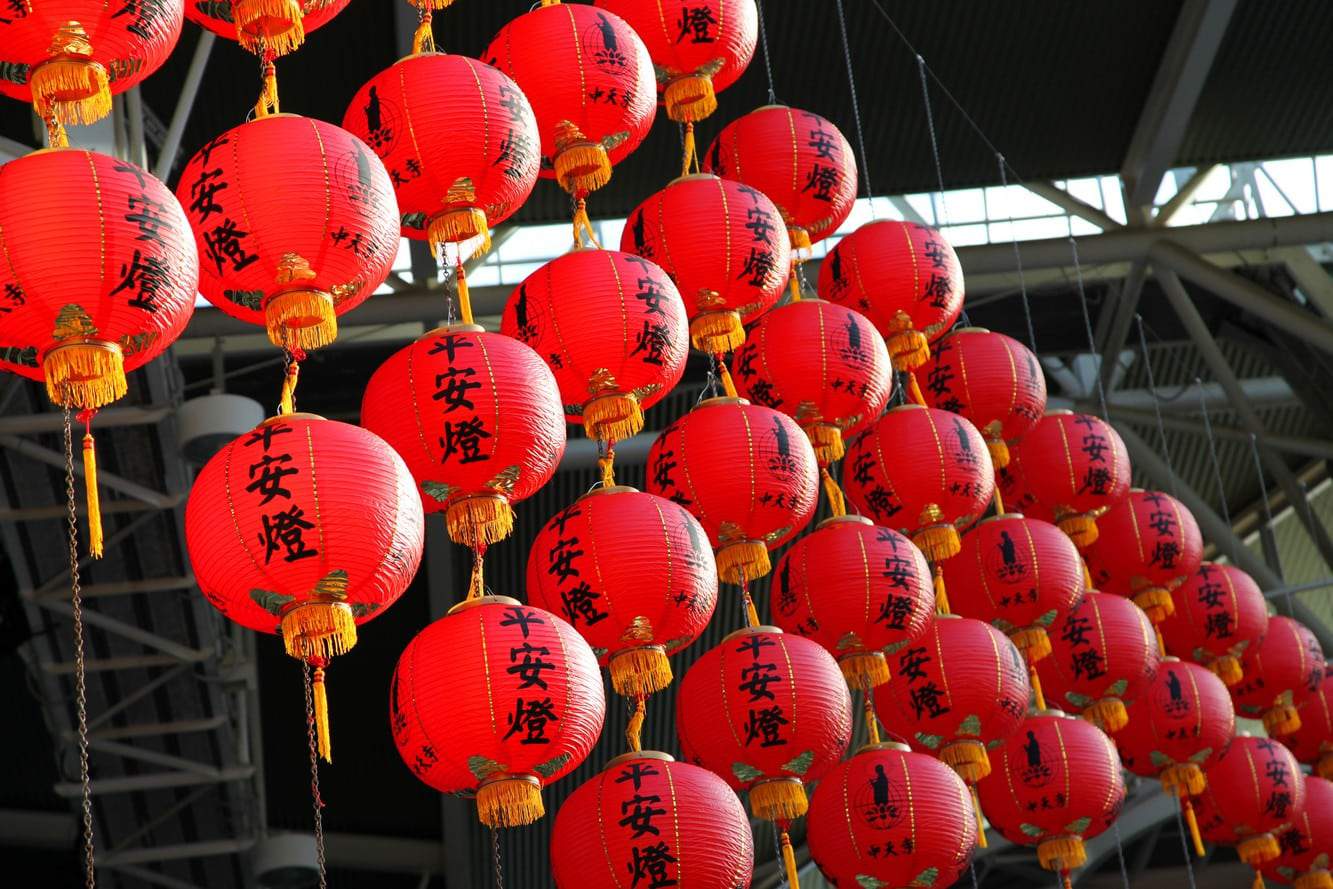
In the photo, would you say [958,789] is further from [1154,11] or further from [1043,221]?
[1043,221]

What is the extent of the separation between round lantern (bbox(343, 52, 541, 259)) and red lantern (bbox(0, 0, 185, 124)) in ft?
3.15

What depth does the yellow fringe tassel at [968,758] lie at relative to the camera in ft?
25.9

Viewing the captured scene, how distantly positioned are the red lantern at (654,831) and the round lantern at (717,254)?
1617 millimetres

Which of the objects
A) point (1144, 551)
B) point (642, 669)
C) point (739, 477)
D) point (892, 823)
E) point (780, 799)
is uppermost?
point (739, 477)

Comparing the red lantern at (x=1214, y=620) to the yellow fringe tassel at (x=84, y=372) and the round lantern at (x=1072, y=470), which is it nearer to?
the round lantern at (x=1072, y=470)

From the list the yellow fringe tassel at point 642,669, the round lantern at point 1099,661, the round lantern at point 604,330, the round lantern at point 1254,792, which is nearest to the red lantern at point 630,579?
the yellow fringe tassel at point 642,669

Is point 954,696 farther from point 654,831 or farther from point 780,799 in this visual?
point 654,831

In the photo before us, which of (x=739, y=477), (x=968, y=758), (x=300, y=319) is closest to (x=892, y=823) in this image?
(x=968, y=758)

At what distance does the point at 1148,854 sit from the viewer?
68.8ft

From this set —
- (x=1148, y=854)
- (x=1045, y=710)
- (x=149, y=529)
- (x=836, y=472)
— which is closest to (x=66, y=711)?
(x=149, y=529)

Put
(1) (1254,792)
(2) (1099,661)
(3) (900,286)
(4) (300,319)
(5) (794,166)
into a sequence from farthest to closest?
(1) (1254,792)
(2) (1099,661)
(3) (900,286)
(5) (794,166)
(4) (300,319)

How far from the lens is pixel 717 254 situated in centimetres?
695

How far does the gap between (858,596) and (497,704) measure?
6.93 ft

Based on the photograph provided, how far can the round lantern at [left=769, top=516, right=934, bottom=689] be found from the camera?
7.25 metres
